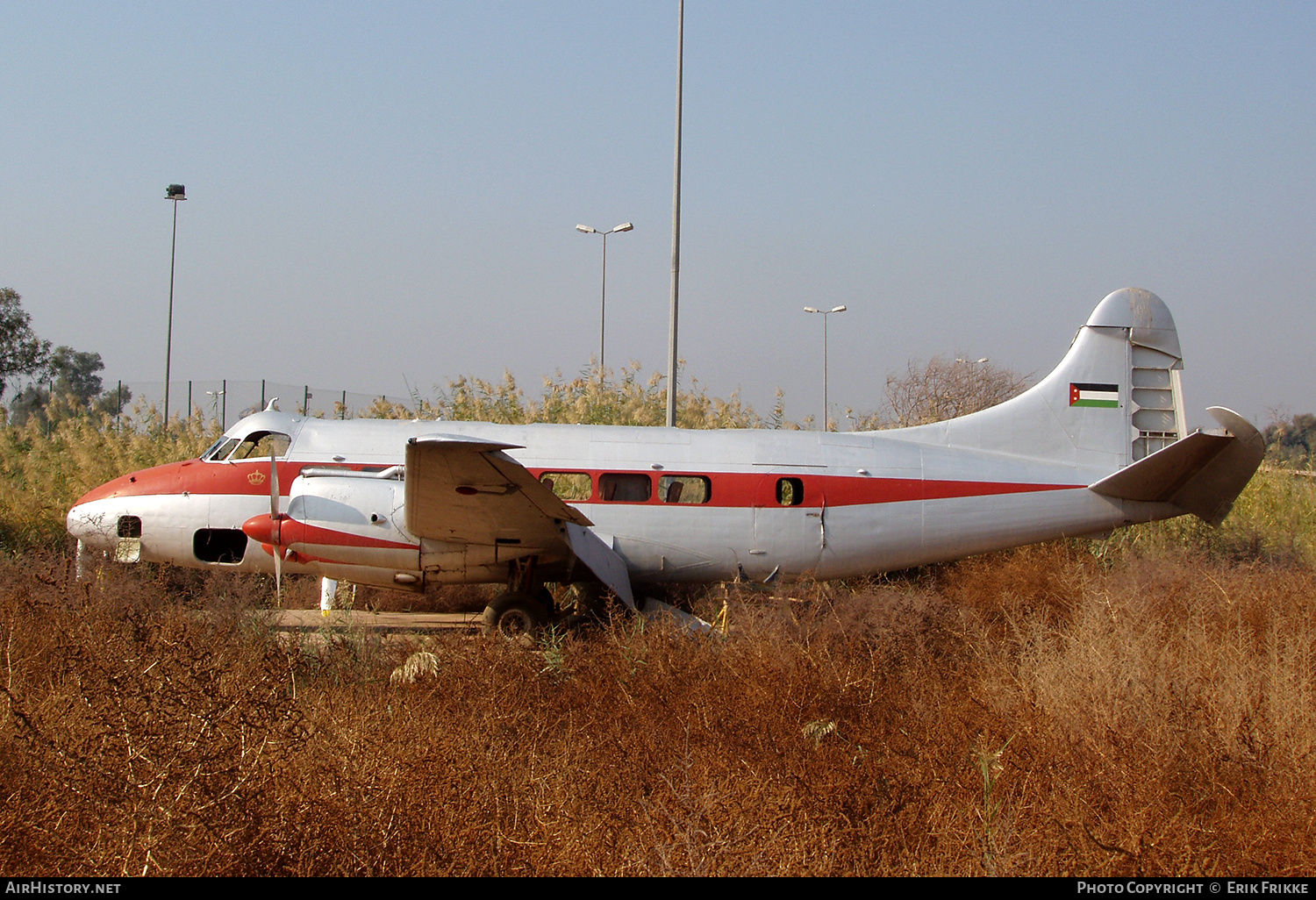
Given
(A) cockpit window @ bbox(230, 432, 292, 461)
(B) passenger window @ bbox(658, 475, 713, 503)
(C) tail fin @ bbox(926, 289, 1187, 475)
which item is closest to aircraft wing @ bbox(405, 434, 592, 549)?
(B) passenger window @ bbox(658, 475, 713, 503)

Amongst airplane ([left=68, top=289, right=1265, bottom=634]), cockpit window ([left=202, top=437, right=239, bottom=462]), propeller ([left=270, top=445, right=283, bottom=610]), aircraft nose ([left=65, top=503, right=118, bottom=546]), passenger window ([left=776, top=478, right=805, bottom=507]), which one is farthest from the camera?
cockpit window ([left=202, top=437, right=239, bottom=462])

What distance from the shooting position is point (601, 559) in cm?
1123

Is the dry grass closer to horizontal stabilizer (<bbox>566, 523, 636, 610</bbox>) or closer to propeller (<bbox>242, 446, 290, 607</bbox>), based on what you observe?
propeller (<bbox>242, 446, 290, 607</bbox>)

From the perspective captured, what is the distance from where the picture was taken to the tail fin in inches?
504

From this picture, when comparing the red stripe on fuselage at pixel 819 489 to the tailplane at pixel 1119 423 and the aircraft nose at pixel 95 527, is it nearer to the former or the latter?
the tailplane at pixel 1119 423

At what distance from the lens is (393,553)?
1086 centimetres

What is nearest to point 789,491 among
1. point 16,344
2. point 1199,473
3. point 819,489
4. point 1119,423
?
point 819,489

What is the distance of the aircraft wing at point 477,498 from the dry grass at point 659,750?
1839 mm

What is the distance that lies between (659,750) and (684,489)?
590 centimetres

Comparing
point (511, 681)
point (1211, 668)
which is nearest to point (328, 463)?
point (511, 681)

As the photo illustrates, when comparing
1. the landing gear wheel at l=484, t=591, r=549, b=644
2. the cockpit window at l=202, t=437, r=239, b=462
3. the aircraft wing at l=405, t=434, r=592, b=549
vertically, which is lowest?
the landing gear wheel at l=484, t=591, r=549, b=644

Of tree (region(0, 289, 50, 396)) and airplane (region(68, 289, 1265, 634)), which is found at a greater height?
tree (region(0, 289, 50, 396))

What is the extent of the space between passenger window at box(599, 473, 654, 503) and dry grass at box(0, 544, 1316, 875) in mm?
2702
